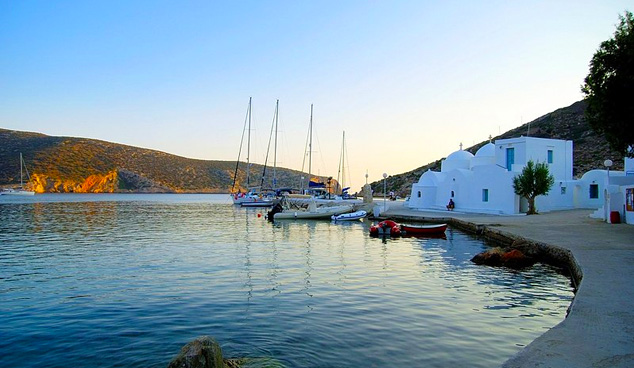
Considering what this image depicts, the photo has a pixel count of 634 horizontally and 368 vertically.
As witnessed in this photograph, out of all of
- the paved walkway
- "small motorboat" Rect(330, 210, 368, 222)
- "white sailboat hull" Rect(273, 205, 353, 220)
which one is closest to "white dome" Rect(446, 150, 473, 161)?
"small motorboat" Rect(330, 210, 368, 222)

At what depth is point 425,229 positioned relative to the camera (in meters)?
28.6

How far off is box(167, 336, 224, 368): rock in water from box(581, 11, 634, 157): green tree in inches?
680

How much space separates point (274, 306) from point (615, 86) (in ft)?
50.4

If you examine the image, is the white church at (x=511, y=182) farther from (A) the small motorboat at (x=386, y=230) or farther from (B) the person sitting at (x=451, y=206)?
(A) the small motorboat at (x=386, y=230)

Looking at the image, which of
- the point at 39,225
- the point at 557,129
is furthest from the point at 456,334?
the point at 557,129

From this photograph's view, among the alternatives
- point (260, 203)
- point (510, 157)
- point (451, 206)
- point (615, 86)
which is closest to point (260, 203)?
point (260, 203)

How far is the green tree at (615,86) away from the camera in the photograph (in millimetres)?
17453

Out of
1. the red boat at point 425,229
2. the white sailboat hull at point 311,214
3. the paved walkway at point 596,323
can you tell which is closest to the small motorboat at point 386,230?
the red boat at point 425,229

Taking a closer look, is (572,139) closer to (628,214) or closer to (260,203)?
(260,203)

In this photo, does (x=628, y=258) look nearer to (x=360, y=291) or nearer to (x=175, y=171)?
(x=360, y=291)

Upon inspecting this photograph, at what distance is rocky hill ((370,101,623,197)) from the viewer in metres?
68.8

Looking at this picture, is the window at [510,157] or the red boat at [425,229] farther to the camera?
the window at [510,157]

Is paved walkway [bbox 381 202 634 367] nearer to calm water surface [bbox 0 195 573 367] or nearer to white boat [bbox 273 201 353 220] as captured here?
calm water surface [bbox 0 195 573 367]

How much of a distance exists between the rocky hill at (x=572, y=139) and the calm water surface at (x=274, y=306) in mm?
55794
